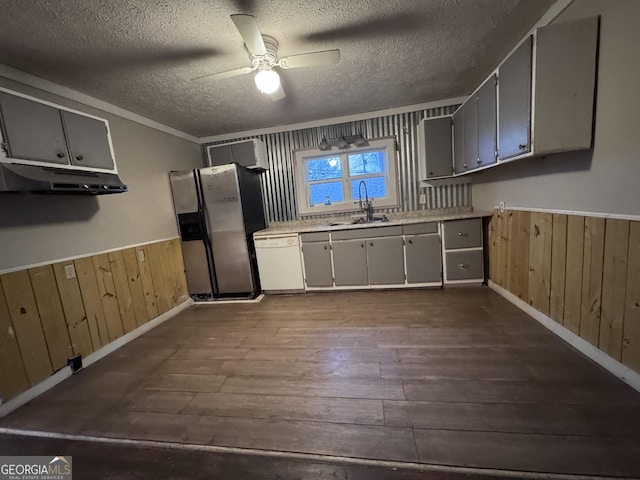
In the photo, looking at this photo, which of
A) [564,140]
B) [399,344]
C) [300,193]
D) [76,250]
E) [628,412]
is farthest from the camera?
[300,193]

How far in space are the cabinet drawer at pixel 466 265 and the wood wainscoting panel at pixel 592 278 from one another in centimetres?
135

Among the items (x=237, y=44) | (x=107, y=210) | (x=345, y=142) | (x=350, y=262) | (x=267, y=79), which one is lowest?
(x=350, y=262)

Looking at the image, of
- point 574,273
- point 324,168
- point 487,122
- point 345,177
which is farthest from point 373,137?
point 574,273

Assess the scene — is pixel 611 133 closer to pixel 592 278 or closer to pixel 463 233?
pixel 592 278

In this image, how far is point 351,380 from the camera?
174 cm

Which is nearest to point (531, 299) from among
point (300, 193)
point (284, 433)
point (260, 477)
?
point (284, 433)

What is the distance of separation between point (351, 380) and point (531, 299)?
1.88 meters

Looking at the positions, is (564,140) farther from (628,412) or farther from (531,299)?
(628,412)

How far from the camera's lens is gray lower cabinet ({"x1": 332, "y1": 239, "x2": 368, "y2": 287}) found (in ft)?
11.0

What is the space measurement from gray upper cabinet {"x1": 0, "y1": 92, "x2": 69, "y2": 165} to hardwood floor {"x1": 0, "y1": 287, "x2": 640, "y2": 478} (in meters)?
1.72

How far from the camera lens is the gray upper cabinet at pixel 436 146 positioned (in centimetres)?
330

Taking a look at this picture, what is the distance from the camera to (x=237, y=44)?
1941 millimetres

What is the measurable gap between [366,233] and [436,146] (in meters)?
1.47

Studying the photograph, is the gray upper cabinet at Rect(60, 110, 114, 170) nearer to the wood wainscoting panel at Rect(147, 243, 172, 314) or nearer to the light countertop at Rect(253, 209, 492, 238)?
the wood wainscoting panel at Rect(147, 243, 172, 314)
